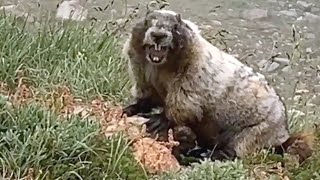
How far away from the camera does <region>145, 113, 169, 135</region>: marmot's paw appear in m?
6.00

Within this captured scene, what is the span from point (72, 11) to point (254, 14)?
3708 millimetres

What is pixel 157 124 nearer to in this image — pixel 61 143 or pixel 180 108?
pixel 180 108

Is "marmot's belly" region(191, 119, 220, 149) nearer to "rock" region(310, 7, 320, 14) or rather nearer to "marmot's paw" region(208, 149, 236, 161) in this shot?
"marmot's paw" region(208, 149, 236, 161)

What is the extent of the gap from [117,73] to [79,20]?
104 centimetres

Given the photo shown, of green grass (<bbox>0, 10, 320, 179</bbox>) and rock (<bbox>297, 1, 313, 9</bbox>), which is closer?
green grass (<bbox>0, 10, 320, 179</bbox>)

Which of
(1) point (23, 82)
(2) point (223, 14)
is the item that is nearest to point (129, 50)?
(1) point (23, 82)

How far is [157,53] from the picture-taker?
19.0ft

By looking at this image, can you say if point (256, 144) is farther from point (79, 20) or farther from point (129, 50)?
point (79, 20)

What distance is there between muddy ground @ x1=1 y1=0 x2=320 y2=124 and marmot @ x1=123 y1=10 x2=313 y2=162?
1.67 meters

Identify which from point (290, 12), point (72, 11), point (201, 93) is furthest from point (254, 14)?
point (201, 93)

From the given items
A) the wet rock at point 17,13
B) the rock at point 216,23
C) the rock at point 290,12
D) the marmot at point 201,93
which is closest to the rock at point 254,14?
the rock at point 290,12

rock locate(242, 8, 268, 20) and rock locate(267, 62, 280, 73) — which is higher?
rock locate(267, 62, 280, 73)

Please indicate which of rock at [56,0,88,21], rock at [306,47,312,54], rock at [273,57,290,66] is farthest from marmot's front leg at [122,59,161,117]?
rock at [306,47,312,54]

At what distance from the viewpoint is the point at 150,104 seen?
6.25 meters
